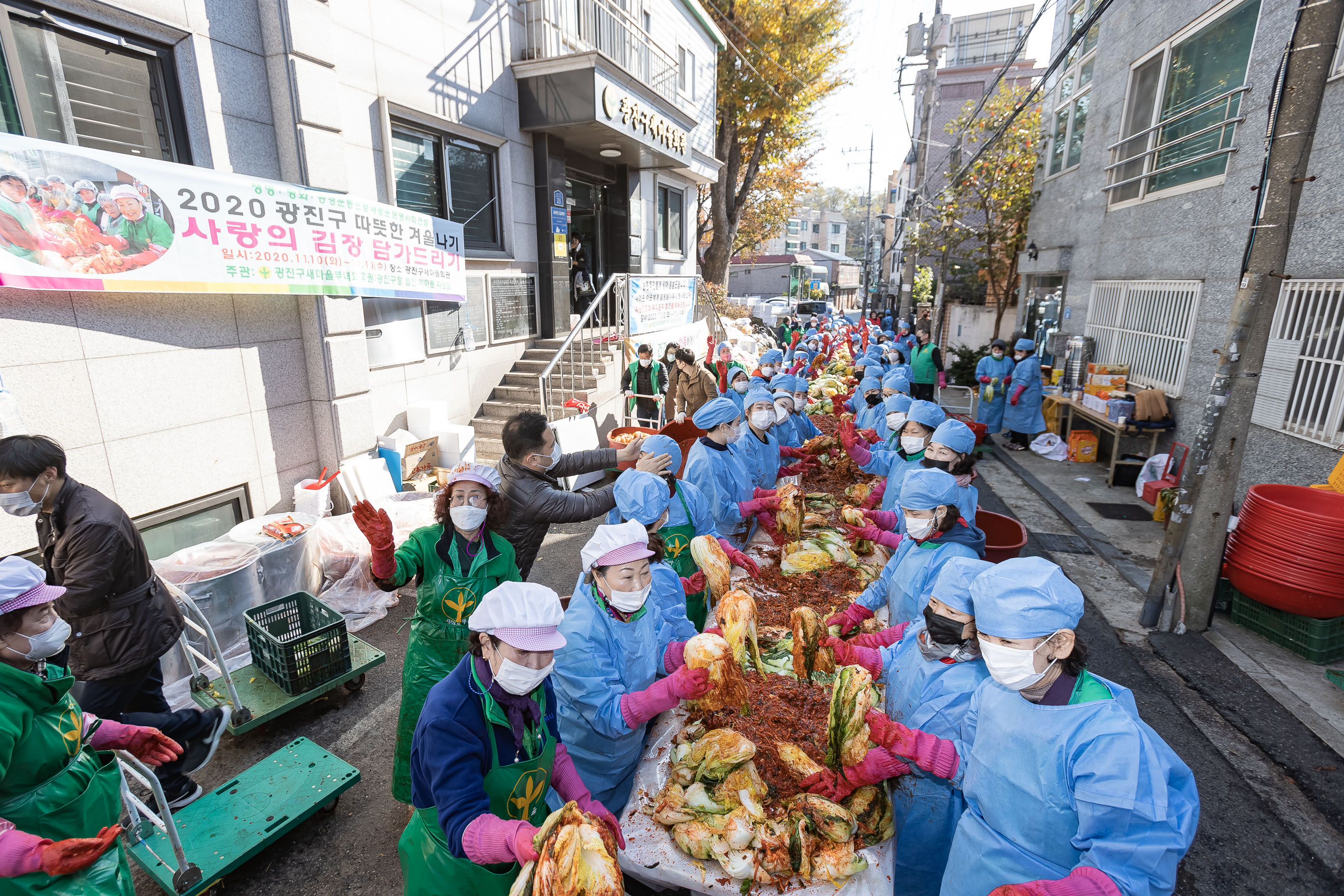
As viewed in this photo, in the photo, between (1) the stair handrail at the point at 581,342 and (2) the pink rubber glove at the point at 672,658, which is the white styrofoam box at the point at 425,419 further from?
(2) the pink rubber glove at the point at 672,658

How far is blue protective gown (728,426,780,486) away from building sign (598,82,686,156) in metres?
7.16

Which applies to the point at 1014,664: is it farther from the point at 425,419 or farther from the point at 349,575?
the point at 425,419

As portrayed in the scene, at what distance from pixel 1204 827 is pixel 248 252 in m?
8.61

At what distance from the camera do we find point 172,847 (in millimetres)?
3020

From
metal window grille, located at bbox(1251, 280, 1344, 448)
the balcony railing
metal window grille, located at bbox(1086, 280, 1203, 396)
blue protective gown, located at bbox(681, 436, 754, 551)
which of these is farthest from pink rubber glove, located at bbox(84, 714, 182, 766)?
metal window grille, located at bbox(1086, 280, 1203, 396)

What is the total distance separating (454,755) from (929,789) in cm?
205

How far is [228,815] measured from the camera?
3.38 m

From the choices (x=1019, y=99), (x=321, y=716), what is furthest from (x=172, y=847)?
(x=1019, y=99)

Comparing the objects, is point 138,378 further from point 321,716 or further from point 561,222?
point 561,222

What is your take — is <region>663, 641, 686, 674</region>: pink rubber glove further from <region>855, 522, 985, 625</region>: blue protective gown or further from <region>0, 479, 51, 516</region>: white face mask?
<region>0, 479, 51, 516</region>: white face mask

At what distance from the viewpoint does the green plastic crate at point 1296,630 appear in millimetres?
5012

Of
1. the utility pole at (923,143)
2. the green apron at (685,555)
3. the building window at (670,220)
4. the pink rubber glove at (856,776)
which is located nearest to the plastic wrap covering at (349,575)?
the green apron at (685,555)

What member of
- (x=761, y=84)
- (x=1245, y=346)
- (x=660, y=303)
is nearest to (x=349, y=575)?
(x=1245, y=346)

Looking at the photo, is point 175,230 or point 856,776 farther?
point 175,230
